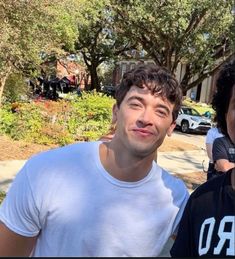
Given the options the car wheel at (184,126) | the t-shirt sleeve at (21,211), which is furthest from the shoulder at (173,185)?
the car wheel at (184,126)

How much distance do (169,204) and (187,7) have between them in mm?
21279

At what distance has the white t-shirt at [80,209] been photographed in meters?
1.82

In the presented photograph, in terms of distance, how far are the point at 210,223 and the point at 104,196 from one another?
0.50 metres

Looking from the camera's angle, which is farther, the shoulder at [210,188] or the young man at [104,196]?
the young man at [104,196]

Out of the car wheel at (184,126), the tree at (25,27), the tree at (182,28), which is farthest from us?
the car wheel at (184,126)

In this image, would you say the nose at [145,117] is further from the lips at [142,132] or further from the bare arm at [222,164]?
the bare arm at [222,164]

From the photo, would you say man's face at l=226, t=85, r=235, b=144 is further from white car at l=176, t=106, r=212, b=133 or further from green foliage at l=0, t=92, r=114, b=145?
white car at l=176, t=106, r=212, b=133

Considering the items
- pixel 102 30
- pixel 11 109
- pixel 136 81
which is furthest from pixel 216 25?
pixel 136 81

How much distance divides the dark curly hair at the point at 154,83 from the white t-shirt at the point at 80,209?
1.22 feet

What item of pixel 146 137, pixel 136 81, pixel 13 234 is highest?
pixel 136 81

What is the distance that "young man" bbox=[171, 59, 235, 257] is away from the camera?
1.48 meters

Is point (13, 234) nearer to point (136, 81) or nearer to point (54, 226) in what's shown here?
point (54, 226)

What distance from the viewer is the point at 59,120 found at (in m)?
13.8

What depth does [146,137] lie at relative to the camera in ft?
6.35
